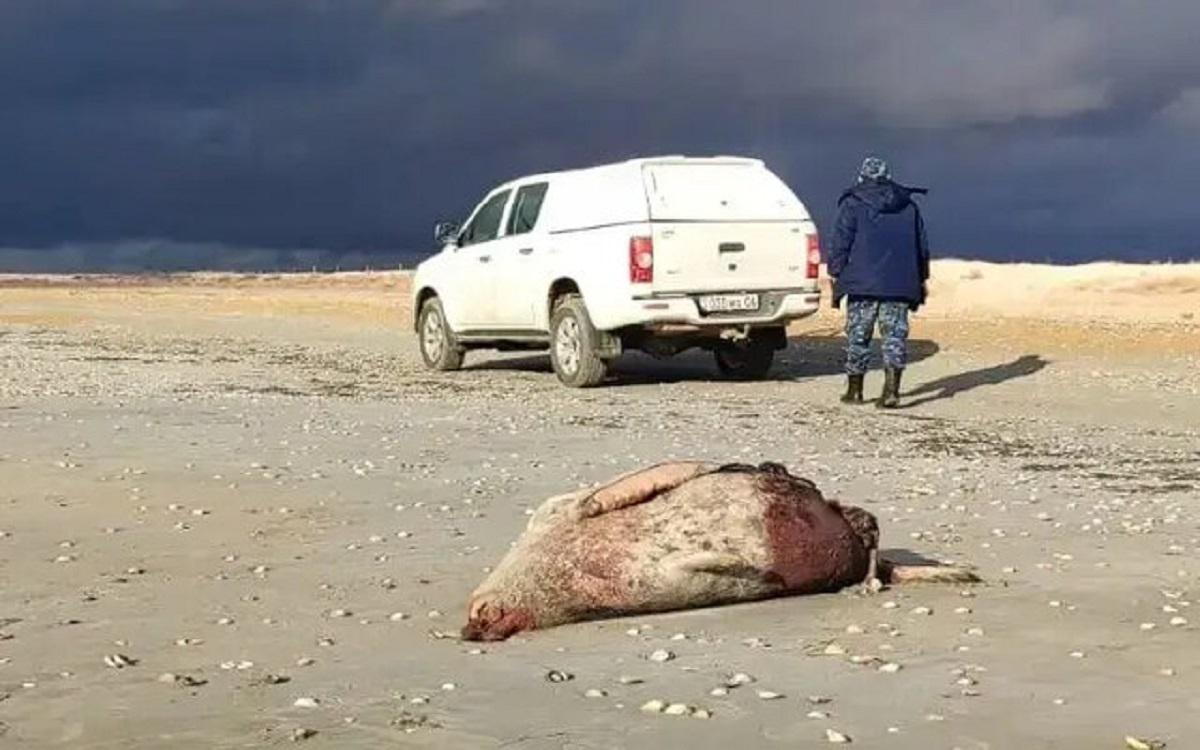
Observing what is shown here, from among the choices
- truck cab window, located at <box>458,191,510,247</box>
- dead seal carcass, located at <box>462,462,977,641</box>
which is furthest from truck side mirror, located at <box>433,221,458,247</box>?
dead seal carcass, located at <box>462,462,977,641</box>

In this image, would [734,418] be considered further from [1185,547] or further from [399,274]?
[399,274]

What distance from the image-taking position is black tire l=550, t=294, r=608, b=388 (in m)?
18.4

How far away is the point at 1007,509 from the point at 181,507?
4.87 metres

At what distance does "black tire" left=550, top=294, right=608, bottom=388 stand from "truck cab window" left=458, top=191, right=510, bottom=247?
205 cm

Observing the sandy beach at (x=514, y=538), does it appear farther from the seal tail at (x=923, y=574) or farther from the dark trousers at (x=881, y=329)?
the dark trousers at (x=881, y=329)

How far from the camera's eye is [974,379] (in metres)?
19.5

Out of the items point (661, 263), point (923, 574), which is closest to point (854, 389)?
point (661, 263)

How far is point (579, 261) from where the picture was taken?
18609 millimetres

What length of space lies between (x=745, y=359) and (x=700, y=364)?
2.67m

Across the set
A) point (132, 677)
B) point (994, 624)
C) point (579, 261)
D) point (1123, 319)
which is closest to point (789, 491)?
point (994, 624)

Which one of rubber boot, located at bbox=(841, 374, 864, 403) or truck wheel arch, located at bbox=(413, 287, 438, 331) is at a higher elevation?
truck wheel arch, located at bbox=(413, 287, 438, 331)

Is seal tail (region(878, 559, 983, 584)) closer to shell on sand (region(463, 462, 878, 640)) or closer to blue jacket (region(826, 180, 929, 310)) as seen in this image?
shell on sand (region(463, 462, 878, 640))

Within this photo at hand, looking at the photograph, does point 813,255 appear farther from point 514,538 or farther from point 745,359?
point 514,538

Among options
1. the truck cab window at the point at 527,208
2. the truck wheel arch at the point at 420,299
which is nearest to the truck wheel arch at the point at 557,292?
the truck cab window at the point at 527,208
